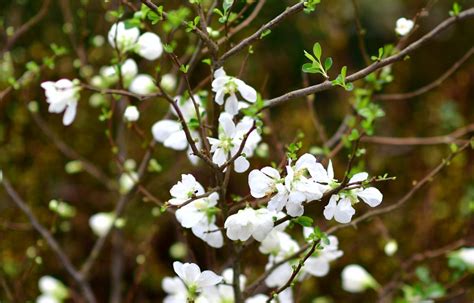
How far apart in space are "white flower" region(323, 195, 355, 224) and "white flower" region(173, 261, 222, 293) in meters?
0.18

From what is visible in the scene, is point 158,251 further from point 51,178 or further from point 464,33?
point 464,33

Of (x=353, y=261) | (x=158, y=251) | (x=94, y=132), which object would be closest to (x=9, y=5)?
(x=94, y=132)

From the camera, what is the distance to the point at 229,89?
85 cm

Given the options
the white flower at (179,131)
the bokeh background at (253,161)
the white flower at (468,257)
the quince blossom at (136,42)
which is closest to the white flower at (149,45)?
the quince blossom at (136,42)

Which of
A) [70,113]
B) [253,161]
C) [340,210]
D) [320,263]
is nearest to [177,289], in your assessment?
[320,263]

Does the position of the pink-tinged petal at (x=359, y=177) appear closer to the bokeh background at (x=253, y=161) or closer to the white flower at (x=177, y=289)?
the white flower at (x=177, y=289)

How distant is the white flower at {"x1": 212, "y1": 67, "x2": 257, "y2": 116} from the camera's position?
0.83m

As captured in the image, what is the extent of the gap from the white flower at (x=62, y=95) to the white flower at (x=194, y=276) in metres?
0.40

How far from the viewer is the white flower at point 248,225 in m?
0.82

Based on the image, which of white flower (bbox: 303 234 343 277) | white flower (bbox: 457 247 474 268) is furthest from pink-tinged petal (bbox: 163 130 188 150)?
white flower (bbox: 457 247 474 268)

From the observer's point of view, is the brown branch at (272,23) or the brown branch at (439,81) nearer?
the brown branch at (272,23)

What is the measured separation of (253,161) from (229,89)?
1555mm

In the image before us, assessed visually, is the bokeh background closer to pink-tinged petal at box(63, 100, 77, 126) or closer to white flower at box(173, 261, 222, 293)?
pink-tinged petal at box(63, 100, 77, 126)

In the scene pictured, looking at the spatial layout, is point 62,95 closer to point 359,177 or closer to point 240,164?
point 240,164
